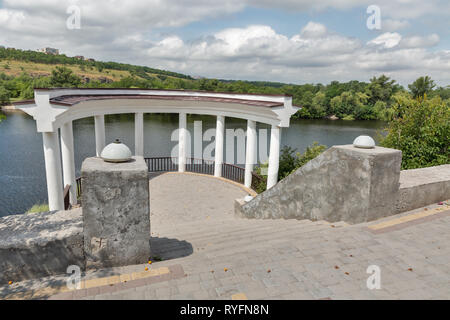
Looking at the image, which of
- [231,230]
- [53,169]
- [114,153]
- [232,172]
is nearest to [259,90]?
[232,172]

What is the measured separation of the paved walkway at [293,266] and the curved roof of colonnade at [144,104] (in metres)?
6.13

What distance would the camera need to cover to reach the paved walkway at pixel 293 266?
3812 millimetres

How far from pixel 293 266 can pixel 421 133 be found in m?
11.5

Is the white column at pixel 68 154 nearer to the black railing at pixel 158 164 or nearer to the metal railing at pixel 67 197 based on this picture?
the metal railing at pixel 67 197

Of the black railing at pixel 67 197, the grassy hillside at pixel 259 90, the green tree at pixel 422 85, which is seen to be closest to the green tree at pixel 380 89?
the grassy hillside at pixel 259 90

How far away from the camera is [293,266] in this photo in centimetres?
446

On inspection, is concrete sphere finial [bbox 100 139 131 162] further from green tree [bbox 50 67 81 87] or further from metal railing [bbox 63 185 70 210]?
green tree [bbox 50 67 81 87]

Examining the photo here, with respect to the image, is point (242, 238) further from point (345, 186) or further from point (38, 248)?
point (38, 248)

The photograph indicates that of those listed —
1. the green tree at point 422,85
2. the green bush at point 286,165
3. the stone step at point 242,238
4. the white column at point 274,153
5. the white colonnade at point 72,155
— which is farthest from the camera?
the green tree at point 422,85

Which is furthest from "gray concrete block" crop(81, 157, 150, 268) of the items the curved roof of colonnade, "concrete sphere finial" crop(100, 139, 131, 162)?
the curved roof of colonnade

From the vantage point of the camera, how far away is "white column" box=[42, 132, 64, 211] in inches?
387

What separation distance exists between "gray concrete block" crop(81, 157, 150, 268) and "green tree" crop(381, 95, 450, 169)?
11.9 metres
